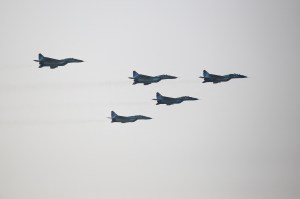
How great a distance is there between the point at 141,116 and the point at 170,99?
261 inches

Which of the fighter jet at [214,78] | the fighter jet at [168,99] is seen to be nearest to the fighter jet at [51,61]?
the fighter jet at [168,99]

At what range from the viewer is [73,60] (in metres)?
114

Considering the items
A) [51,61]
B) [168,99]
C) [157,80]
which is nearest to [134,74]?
[157,80]

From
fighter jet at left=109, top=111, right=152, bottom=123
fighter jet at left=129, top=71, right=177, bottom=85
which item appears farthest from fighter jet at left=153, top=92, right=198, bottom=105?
fighter jet at left=109, top=111, right=152, bottom=123

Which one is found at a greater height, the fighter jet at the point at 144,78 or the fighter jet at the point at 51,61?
the fighter jet at the point at 51,61

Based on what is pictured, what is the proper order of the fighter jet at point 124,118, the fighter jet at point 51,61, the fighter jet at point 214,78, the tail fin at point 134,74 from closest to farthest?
the fighter jet at point 51,61, the tail fin at point 134,74, the fighter jet at point 214,78, the fighter jet at point 124,118

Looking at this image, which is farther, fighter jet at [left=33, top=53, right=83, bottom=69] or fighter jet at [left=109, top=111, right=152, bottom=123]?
fighter jet at [left=109, top=111, right=152, bottom=123]

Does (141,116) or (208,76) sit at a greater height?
(208,76)

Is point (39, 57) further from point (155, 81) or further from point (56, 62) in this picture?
point (155, 81)

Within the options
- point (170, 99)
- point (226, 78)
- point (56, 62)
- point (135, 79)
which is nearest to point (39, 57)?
point (56, 62)

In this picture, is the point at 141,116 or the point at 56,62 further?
the point at 141,116

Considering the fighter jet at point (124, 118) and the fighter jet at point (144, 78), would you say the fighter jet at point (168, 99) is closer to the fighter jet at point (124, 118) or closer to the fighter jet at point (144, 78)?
the fighter jet at point (144, 78)

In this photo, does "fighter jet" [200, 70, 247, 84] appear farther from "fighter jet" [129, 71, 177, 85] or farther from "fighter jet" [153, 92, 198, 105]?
"fighter jet" [129, 71, 177, 85]

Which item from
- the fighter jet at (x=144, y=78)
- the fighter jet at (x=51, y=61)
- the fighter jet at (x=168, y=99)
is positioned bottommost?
the fighter jet at (x=168, y=99)
